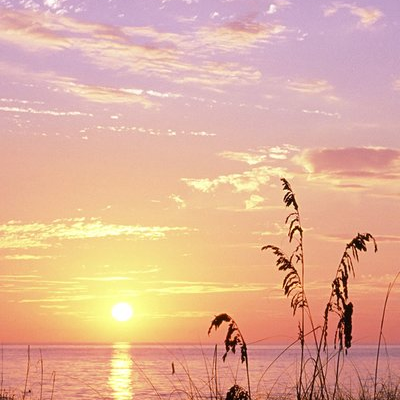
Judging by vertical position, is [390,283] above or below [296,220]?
below

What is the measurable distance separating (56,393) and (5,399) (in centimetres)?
3278

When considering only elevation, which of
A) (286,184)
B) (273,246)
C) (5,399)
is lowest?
(5,399)

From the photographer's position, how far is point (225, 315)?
9.05 meters

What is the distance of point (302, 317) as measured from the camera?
379 inches

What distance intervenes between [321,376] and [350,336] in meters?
1.69

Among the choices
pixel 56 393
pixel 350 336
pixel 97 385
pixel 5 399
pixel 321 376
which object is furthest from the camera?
pixel 97 385

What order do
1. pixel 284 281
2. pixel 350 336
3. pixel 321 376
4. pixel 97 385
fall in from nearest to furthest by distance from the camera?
pixel 350 336, pixel 284 281, pixel 321 376, pixel 97 385

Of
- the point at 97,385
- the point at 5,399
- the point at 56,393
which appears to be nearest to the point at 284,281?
the point at 5,399

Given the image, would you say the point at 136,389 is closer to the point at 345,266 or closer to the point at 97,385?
the point at 97,385

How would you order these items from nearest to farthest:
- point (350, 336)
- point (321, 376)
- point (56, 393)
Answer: point (350, 336)
point (321, 376)
point (56, 393)

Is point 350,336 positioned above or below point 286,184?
below

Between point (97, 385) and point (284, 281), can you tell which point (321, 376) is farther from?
point (97, 385)

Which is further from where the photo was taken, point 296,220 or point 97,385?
point 97,385

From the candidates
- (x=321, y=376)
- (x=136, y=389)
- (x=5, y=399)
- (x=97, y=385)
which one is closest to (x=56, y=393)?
(x=136, y=389)
